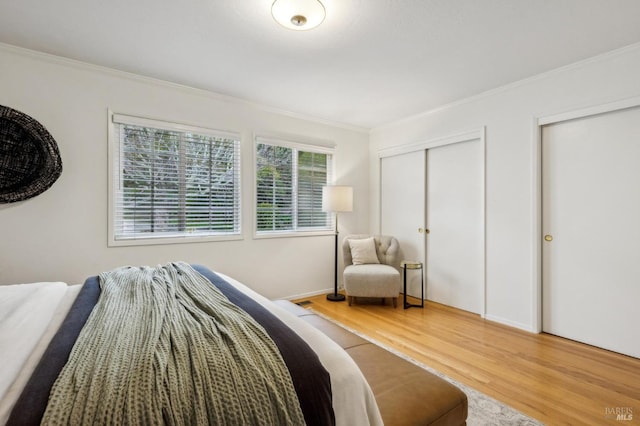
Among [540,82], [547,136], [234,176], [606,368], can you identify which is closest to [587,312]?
[606,368]

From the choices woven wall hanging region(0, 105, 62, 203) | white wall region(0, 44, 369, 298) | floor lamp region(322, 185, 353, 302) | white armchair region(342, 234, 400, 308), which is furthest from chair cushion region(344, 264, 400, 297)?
woven wall hanging region(0, 105, 62, 203)

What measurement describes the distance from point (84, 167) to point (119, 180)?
0.92 ft

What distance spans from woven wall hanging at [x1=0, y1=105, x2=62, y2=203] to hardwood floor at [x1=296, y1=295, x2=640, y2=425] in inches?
113

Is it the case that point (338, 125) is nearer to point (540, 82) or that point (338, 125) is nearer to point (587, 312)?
point (540, 82)

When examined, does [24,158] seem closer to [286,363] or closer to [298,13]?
[298,13]

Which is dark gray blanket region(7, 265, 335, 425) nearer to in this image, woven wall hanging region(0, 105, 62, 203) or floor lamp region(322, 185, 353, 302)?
woven wall hanging region(0, 105, 62, 203)

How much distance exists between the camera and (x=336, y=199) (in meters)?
3.89

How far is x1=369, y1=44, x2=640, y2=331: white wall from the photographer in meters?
2.66

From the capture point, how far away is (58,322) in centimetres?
130

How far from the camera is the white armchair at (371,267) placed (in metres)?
3.57

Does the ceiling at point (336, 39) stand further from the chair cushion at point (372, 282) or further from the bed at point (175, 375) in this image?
the chair cushion at point (372, 282)

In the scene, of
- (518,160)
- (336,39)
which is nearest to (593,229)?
(518,160)

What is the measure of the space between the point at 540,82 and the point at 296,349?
334cm

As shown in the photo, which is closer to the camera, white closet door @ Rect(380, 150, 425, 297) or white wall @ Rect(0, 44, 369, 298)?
white wall @ Rect(0, 44, 369, 298)
